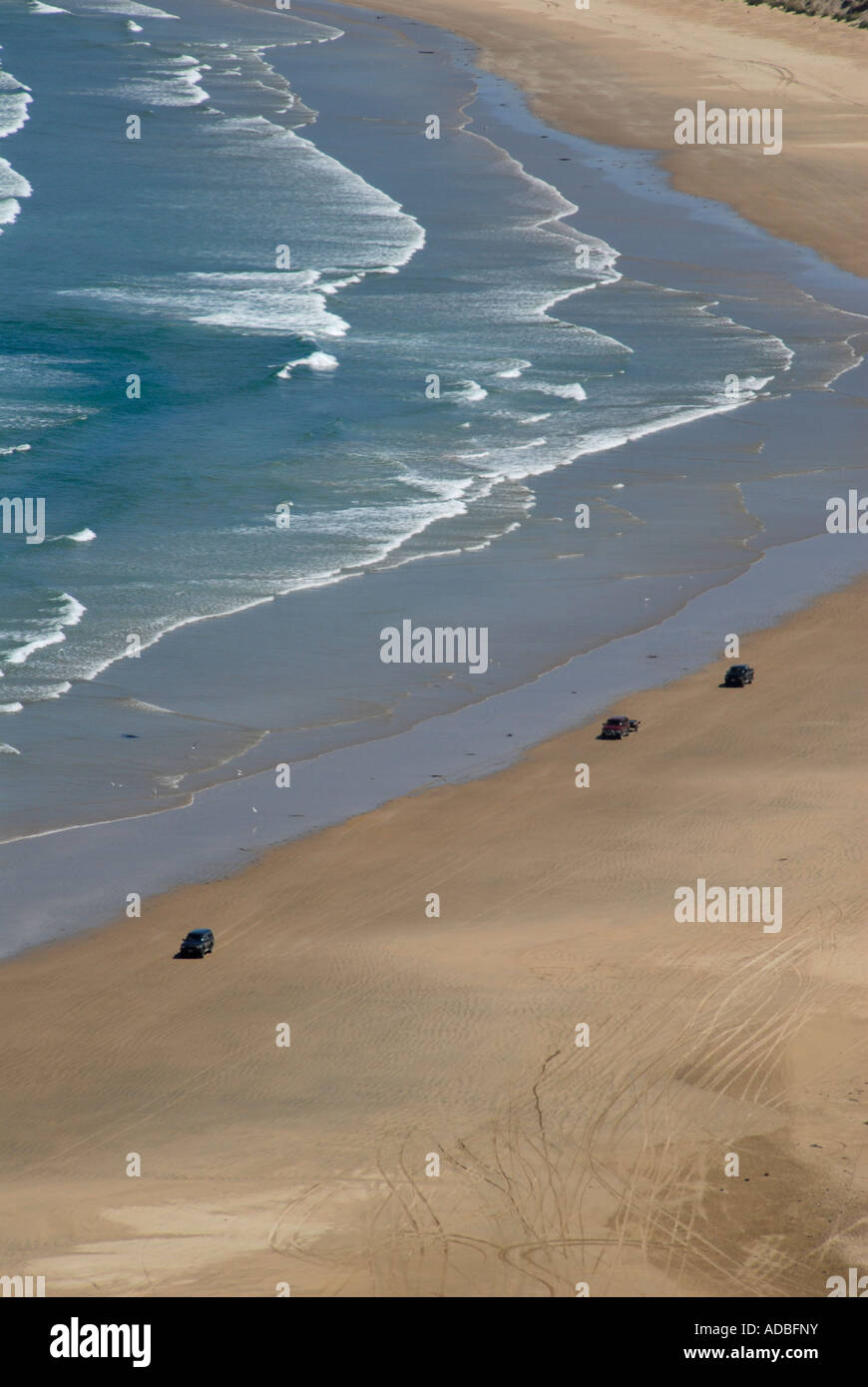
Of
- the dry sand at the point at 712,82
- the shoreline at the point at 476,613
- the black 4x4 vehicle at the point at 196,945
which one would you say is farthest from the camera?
the dry sand at the point at 712,82

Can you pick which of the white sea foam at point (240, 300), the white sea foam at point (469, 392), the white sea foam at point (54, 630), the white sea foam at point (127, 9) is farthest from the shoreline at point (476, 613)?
the white sea foam at point (127, 9)

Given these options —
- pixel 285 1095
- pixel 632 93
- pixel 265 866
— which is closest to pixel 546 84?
pixel 632 93

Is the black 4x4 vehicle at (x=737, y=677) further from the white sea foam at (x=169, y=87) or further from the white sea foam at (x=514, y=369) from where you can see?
the white sea foam at (x=169, y=87)

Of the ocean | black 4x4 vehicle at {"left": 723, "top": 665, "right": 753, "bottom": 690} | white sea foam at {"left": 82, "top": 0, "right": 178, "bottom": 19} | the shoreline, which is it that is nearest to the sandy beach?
black 4x4 vehicle at {"left": 723, "top": 665, "right": 753, "bottom": 690}

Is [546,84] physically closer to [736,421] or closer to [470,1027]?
[736,421]

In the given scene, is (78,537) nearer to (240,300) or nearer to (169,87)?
(240,300)

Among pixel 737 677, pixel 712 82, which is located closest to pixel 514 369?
pixel 737 677
